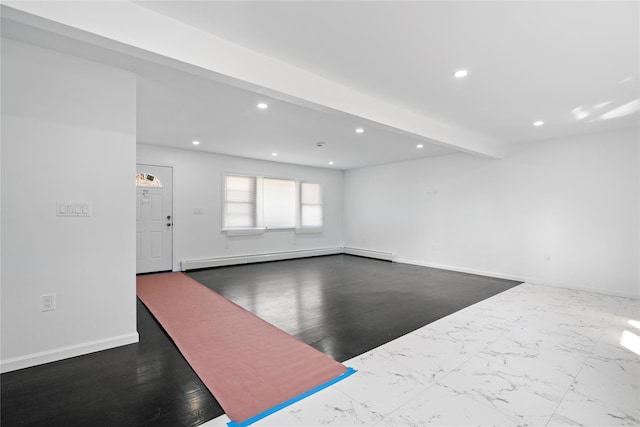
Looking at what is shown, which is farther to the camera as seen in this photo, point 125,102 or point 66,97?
point 125,102

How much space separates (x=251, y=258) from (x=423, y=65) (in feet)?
18.6

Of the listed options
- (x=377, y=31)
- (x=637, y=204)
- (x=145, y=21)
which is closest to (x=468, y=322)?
(x=377, y=31)

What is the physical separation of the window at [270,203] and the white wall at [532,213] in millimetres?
2229

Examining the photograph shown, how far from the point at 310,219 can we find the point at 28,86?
6538 millimetres

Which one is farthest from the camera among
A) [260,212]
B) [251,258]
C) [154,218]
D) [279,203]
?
[279,203]

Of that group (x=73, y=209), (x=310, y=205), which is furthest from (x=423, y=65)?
(x=310, y=205)

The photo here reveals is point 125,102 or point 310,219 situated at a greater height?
point 125,102

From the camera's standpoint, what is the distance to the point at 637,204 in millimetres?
4277

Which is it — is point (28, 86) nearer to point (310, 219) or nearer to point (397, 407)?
point (397, 407)

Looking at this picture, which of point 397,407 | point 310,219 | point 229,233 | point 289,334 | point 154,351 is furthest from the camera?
point 310,219

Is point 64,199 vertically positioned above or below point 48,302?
above

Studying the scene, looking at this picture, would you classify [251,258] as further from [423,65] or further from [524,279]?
[524,279]

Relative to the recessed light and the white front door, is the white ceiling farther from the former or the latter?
the white front door

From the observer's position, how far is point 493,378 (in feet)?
7.14
